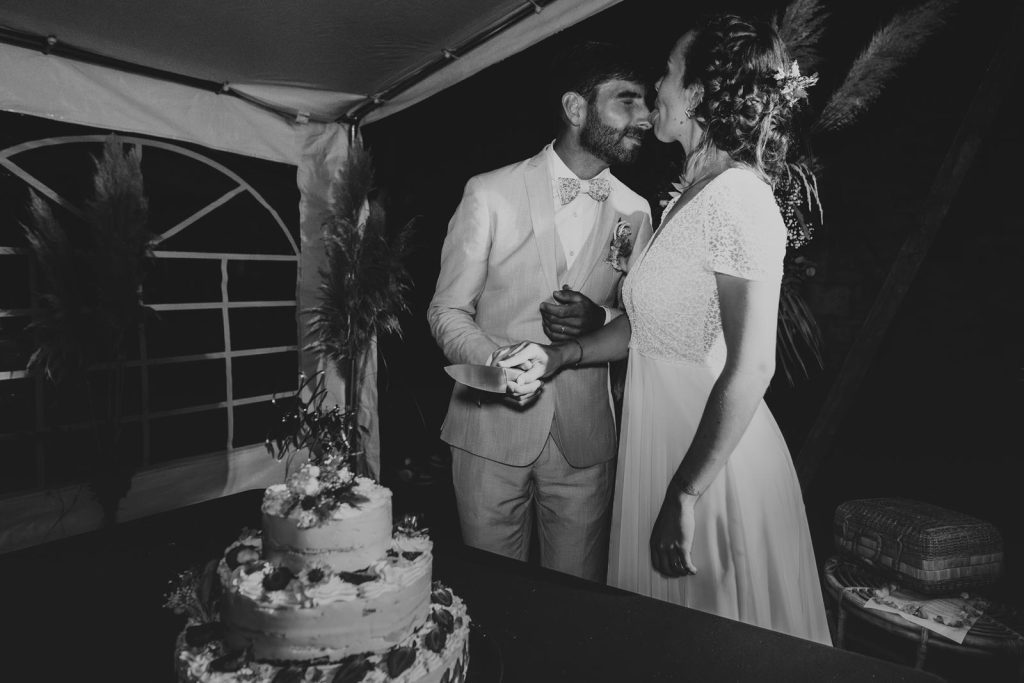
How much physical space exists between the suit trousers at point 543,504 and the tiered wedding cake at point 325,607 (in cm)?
100

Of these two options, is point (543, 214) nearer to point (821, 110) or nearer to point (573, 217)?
point (573, 217)

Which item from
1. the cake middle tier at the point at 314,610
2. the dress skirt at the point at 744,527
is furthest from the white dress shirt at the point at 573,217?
the cake middle tier at the point at 314,610

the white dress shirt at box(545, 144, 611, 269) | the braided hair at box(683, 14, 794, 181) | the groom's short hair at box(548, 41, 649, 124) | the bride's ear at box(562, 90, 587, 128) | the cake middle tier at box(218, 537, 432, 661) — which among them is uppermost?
the groom's short hair at box(548, 41, 649, 124)

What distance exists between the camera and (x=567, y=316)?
2.01m

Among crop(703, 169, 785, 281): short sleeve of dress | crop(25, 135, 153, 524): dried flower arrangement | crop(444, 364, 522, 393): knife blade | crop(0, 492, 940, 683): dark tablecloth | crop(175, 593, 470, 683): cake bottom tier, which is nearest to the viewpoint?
crop(175, 593, 470, 683): cake bottom tier

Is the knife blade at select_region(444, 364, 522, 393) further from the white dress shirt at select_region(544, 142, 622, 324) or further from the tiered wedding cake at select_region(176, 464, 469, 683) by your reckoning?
the tiered wedding cake at select_region(176, 464, 469, 683)

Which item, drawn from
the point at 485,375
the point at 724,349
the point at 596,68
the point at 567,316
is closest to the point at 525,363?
the point at 485,375

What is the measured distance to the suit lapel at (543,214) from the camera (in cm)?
207

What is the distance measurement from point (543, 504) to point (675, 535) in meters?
0.78

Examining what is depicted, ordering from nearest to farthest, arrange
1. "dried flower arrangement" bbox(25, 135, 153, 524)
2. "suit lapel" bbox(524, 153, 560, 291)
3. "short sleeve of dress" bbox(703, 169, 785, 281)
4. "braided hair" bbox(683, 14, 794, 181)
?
"short sleeve of dress" bbox(703, 169, 785, 281) < "braided hair" bbox(683, 14, 794, 181) < "suit lapel" bbox(524, 153, 560, 291) < "dried flower arrangement" bbox(25, 135, 153, 524)

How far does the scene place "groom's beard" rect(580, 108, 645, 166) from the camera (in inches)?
86.9

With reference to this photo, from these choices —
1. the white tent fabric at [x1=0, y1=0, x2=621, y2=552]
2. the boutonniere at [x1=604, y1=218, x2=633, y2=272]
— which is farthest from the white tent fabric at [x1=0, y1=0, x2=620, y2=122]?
the boutonniere at [x1=604, y1=218, x2=633, y2=272]

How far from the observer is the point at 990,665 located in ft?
6.49

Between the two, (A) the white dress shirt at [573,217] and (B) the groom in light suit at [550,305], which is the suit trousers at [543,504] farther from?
(A) the white dress shirt at [573,217]
